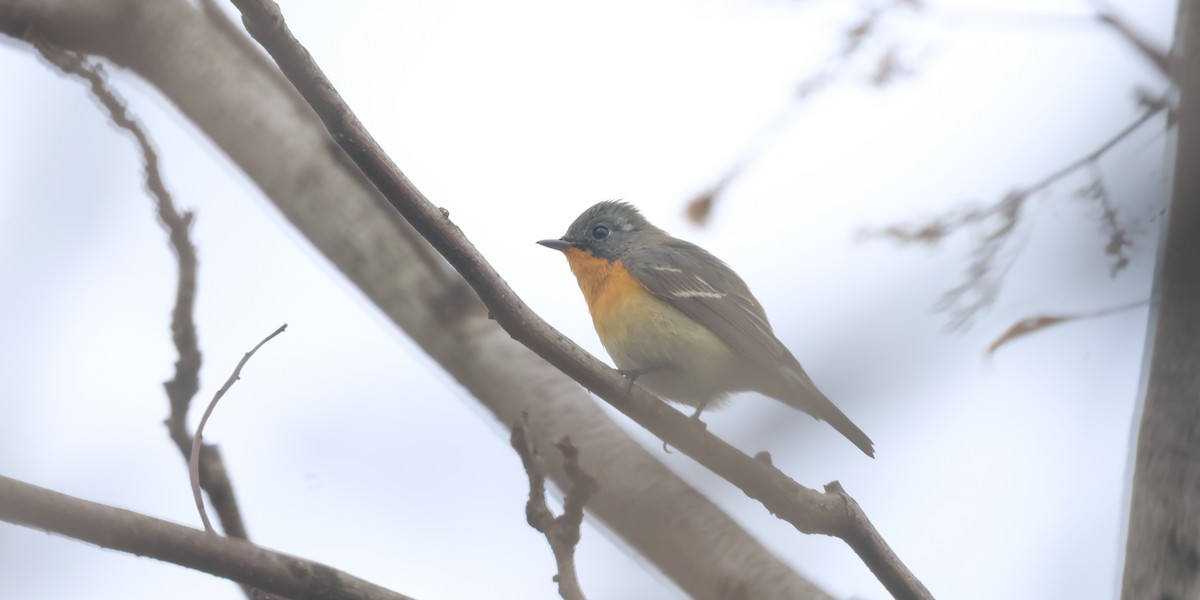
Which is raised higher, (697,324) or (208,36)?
(697,324)

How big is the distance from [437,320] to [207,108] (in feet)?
5.02

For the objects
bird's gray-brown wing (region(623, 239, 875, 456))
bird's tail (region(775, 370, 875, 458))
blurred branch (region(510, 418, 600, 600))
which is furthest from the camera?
bird's gray-brown wing (region(623, 239, 875, 456))

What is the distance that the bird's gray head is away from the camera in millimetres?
7422

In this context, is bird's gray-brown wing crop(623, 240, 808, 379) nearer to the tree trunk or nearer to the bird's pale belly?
the bird's pale belly

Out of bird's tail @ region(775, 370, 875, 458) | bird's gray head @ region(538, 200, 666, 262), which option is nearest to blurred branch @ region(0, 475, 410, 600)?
bird's tail @ region(775, 370, 875, 458)

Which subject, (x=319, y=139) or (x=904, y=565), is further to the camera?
(x=319, y=139)

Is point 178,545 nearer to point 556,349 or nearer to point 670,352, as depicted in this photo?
point 556,349

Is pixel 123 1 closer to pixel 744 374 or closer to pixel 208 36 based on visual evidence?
pixel 208 36

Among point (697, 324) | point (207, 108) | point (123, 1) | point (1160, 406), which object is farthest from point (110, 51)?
point (1160, 406)

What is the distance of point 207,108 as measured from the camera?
5043 mm

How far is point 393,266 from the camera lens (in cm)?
461

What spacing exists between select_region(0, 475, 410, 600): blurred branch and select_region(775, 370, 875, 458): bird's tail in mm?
2502

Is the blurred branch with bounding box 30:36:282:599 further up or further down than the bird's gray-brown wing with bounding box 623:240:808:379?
further down

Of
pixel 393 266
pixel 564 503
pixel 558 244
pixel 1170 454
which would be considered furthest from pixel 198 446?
pixel 558 244
